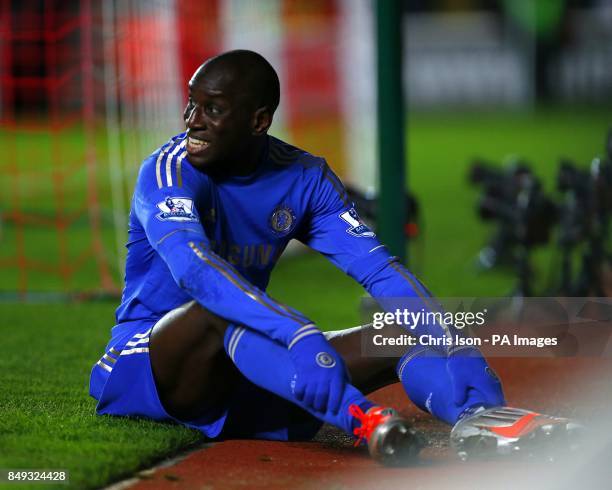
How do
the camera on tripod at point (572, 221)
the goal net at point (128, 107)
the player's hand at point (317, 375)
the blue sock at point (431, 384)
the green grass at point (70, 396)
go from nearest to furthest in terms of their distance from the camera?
1. the player's hand at point (317, 375)
2. the green grass at point (70, 396)
3. the blue sock at point (431, 384)
4. the camera on tripod at point (572, 221)
5. the goal net at point (128, 107)

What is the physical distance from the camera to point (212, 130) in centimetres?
388

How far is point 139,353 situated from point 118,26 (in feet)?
18.0

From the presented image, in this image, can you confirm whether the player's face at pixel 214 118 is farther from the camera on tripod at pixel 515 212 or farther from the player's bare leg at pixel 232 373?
the camera on tripod at pixel 515 212

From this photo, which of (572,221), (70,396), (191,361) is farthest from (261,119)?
(572,221)

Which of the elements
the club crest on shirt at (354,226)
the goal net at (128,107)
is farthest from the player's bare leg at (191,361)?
the goal net at (128,107)

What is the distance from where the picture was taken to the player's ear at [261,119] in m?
3.96

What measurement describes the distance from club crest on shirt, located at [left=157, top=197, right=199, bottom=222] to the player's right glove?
0.53 meters

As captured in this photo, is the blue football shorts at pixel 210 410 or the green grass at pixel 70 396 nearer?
the green grass at pixel 70 396

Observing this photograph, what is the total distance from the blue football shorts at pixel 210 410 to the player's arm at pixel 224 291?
385 millimetres

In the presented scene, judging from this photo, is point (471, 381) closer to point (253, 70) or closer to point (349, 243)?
point (349, 243)

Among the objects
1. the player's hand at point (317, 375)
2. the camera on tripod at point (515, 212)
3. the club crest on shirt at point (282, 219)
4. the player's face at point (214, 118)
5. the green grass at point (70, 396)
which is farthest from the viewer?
the camera on tripod at point (515, 212)

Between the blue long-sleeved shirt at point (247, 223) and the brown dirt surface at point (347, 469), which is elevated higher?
the blue long-sleeved shirt at point (247, 223)

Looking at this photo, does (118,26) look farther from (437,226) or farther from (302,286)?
(437,226)

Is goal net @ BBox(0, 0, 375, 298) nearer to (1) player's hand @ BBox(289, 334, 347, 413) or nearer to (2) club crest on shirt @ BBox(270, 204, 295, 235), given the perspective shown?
(2) club crest on shirt @ BBox(270, 204, 295, 235)
